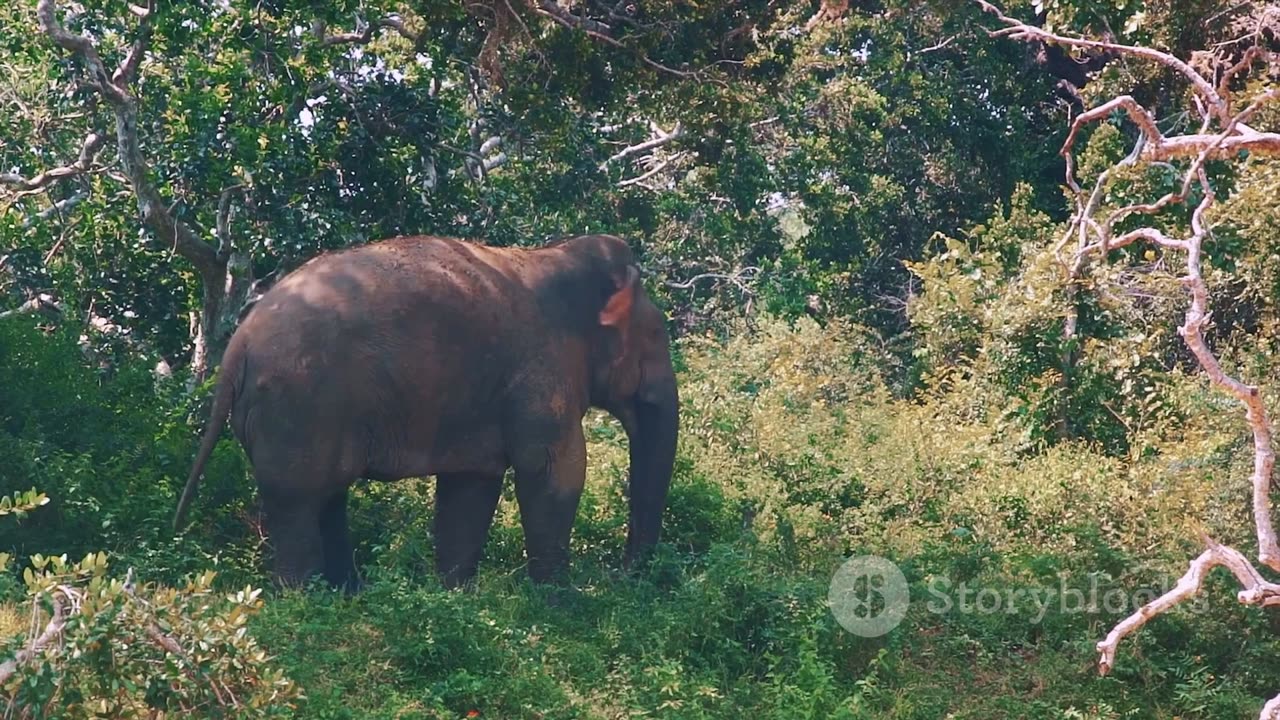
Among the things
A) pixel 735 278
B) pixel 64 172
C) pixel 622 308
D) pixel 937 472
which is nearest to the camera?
pixel 622 308

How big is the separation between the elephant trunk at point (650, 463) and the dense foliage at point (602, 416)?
0.68 feet

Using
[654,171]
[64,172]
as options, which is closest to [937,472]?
[654,171]

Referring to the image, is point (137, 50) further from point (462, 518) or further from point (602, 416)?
point (602, 416)

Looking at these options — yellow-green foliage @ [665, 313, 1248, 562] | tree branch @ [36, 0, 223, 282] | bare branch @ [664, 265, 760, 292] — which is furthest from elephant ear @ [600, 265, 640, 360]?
bare branch @ [664, 265, 760, 292]

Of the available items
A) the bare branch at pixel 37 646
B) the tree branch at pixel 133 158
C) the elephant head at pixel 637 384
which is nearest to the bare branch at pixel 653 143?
the elephant head at pixel 637 384

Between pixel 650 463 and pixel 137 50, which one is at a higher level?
pixel 137 50

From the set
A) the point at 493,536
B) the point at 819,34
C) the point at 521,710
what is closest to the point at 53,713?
the point at 521,710

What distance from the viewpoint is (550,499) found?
29.6ft

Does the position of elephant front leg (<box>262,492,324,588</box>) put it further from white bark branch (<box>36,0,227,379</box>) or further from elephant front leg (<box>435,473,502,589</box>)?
white bark branch (<box>36,0,227,379</box>)

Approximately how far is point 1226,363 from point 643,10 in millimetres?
4786

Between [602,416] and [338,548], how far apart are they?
Answer: 4885 mm

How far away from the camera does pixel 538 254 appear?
31.6 feet

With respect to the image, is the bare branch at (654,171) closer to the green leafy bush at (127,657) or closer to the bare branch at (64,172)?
the bare branch at (64,172)

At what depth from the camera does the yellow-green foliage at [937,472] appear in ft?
30.4
